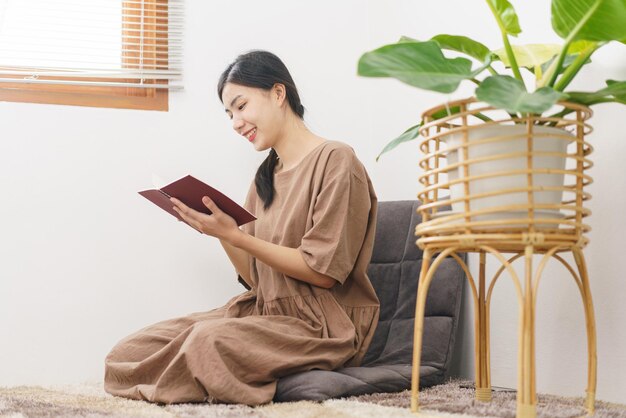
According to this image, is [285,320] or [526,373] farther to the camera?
[285,320]

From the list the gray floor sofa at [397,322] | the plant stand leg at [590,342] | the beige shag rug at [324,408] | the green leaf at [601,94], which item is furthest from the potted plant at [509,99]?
the gray floor sofa at [397,322]

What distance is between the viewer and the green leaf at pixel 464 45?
4.94 ft

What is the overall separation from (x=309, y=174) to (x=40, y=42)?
1063mm

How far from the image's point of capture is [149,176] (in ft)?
7.93

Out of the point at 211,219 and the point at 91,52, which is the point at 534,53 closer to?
the point at 211,219

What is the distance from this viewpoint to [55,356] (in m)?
2.26

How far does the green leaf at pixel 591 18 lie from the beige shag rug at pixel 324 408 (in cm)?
72

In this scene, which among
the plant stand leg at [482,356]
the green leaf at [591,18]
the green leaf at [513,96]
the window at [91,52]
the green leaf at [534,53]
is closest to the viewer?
the green leaf at [513,96]

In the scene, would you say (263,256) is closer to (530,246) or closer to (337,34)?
(530,246)

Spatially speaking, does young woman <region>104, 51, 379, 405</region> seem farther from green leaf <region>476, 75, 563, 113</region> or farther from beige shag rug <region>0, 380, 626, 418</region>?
green leaf <region>476, 75, 563, 113</region>

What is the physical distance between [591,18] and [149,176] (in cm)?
154

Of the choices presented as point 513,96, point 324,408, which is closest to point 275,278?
point 324,408

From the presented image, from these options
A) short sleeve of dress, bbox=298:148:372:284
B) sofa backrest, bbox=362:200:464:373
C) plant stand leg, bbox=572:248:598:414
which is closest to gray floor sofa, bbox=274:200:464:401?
sofa backrest, bbox=362:200:464:373

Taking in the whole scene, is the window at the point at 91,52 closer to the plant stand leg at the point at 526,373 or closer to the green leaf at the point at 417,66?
the green leaf at the point at 417,66
